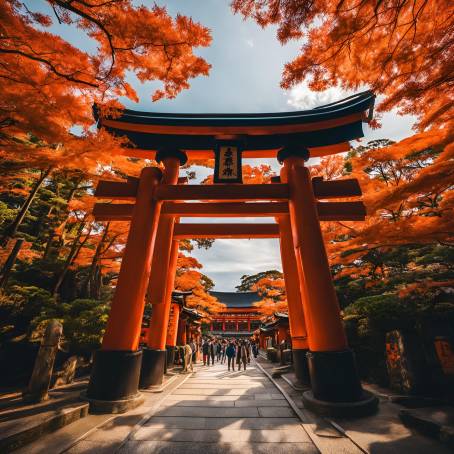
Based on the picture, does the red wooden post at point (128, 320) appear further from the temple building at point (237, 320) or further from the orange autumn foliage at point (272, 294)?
the temple building at point (237, 320)

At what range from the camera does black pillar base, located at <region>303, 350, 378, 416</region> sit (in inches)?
170

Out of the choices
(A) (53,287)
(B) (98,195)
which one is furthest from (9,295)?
(B) (98,195)

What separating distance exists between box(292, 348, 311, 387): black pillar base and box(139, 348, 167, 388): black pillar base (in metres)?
4.06

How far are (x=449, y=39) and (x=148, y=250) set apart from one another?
23.2 ft

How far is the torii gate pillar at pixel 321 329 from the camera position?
4.49 meters

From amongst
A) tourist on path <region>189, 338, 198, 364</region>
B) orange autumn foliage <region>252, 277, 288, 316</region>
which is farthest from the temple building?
tourist on path <region>189, 338, 198, 364</region>

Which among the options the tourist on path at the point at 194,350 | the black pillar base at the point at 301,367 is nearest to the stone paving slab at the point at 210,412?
the black pillar base at the point at 301,367

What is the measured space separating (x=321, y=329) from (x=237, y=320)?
137ft

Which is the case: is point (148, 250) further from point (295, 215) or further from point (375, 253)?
point (375, 253)

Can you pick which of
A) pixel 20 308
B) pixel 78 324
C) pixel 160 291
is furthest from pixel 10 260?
pixel 160 291

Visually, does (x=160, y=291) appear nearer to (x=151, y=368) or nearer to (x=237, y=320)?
(x=151, y=368)

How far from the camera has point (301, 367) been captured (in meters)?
7.05

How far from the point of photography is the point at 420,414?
3.76 m

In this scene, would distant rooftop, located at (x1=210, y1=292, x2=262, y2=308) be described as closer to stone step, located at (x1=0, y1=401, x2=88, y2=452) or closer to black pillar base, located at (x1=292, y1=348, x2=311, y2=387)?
black pillar base, located at (x1=292, y1=348, x2=311, y2=387)
